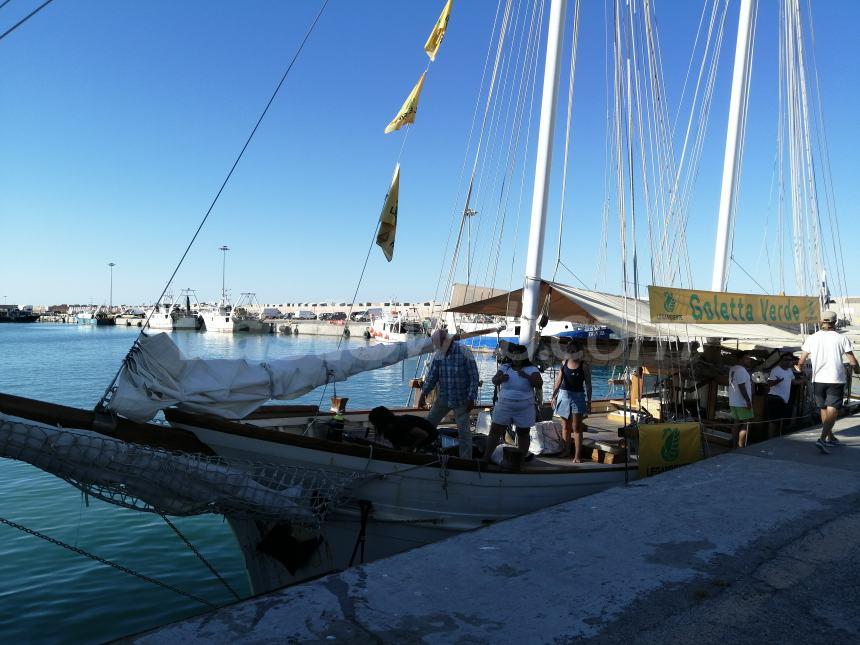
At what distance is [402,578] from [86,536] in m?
7.30

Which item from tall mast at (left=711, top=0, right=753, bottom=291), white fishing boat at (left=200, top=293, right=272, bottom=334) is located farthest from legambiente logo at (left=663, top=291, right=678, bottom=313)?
white fishing boat at (left=200, top=293, right=272, bottom=334)

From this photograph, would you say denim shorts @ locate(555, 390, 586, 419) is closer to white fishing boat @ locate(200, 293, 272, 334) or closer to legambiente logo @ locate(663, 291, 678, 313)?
legambiente logo @ locate(663, 291, 678, 313)

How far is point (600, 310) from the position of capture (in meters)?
7.62

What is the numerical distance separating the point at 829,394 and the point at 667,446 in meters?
2.13

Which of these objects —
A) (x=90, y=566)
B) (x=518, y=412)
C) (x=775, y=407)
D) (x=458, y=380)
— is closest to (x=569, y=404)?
(x=518, y=412)

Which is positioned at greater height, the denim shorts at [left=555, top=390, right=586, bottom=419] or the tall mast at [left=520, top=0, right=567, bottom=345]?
the tall mast at [left=520, top=0, right=567, bottom=345]

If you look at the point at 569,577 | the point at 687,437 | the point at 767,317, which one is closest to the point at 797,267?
the point at 767,317

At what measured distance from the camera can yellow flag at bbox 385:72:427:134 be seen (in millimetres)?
7754

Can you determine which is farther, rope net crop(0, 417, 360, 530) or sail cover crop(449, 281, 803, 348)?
sail cover crop(449, 281, 803, 348)

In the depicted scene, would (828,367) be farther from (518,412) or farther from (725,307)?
(518,412)

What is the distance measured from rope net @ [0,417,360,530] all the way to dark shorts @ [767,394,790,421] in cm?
680

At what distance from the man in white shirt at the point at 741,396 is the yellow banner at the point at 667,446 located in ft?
3.34

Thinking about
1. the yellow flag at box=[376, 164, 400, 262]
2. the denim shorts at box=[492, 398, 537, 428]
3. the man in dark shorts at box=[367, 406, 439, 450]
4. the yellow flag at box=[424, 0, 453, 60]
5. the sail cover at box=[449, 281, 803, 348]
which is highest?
the yellow flag at box=[424, 0, 453, 60]

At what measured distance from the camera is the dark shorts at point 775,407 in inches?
340
